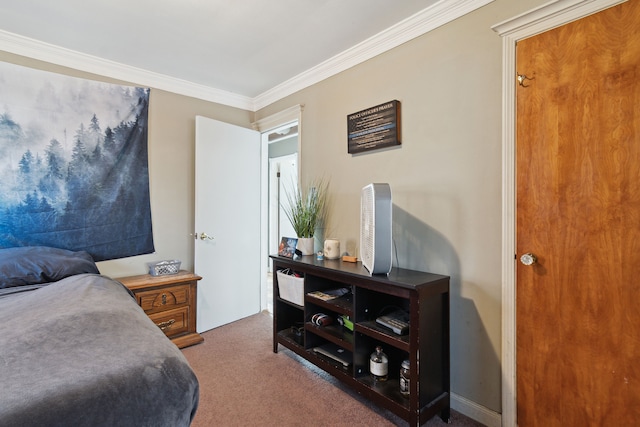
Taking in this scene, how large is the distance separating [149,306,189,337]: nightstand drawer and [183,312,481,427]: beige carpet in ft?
0.66

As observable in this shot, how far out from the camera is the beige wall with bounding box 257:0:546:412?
167 cm

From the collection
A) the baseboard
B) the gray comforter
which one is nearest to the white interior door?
the gray comforter

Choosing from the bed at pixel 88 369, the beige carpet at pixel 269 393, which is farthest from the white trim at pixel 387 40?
the beige carpet at pixel 269 393

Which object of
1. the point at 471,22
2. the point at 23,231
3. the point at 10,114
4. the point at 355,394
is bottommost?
the point at 355,394

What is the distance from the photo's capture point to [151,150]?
9.29ft

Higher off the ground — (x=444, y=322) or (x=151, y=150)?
(x=151, y=150)

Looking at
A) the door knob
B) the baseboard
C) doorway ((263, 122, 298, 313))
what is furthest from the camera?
doorway ((263, 122, 298, 313))

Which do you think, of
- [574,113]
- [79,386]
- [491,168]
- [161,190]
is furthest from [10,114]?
[574,113]

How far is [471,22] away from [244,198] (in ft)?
8.05

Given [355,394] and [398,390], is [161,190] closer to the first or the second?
[355,394]

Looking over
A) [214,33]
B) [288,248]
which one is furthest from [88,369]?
[214,33]

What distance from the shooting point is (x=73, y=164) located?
7.99ft

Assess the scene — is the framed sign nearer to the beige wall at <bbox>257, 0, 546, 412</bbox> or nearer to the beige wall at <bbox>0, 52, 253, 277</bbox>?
the beige wall at <bbox>257, 0, 546, 412</bbox>

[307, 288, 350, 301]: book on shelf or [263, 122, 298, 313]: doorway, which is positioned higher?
[263, 122, 298, 313]: doorway
